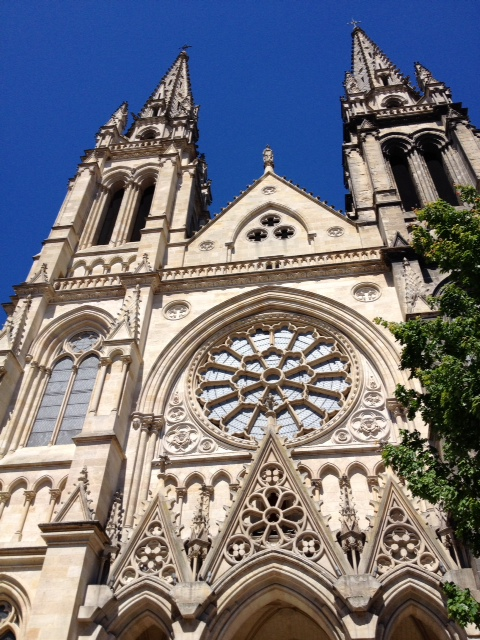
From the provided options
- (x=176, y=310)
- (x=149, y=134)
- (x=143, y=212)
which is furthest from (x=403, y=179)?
(x=149, y=134)

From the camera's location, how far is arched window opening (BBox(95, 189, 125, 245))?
911 inches

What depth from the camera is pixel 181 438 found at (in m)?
14.9

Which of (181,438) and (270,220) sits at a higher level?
(270,220)

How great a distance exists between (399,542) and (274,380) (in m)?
5.84

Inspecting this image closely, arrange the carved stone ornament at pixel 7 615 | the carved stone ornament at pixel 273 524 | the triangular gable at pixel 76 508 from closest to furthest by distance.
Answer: the carved stone ornament at pixel 273 524 < the triangular gable at pixel 76 508 < the carved stone ornament at pixel 7 615

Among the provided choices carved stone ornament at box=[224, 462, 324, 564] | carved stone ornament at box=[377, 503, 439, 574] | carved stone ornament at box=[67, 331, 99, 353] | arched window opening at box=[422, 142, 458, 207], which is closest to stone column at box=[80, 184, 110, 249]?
carved stone ornament at box=[67, 331, 99, 353]

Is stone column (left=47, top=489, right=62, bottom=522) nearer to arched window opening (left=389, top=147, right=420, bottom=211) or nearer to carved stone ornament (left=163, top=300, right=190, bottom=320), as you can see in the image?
carved stone ornament (left=163, top=300, right=190, bottom=320)

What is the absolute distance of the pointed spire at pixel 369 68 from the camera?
3036 cm

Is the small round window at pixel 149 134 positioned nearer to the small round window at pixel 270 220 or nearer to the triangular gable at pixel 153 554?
the small round window at pixel 270 220

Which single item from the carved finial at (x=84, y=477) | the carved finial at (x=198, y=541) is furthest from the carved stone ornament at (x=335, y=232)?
the carved finial at (x=84, y=477)

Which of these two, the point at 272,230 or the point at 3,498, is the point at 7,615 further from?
the point at 272,230

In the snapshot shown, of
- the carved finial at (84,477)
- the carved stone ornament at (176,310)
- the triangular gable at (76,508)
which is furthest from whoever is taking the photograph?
the carved stone ornament at (176,310)

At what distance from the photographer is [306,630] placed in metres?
12.5

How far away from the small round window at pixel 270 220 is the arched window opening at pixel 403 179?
14.9 feet
